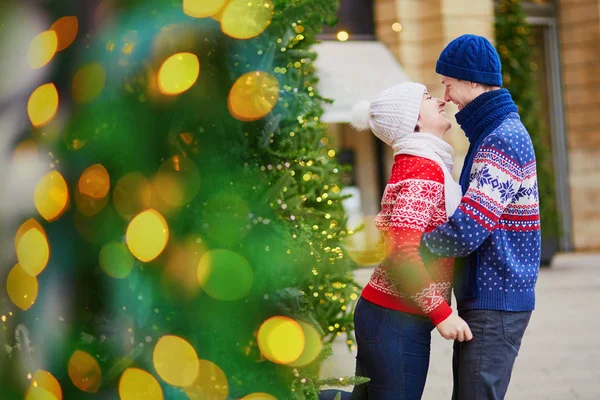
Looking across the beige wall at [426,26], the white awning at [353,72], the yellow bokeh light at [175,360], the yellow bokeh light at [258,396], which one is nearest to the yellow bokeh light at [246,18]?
the yellow bokeh light at [175,360]

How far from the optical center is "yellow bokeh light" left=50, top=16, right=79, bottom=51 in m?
2.20

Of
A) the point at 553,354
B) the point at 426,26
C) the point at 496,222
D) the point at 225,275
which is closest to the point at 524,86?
the point at 426,26

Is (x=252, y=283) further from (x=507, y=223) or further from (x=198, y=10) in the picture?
(x=507, y=223)

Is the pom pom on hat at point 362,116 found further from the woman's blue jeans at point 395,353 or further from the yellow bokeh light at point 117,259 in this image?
the yellow bokeh light at point 117,259

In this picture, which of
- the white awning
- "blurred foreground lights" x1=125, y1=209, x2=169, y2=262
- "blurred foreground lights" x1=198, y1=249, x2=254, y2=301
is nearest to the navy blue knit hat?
"blurred foreground lights" x1=198, y1=249, x2=254, y2=301

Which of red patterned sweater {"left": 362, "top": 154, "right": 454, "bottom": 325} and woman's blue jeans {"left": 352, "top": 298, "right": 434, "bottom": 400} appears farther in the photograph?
woman's blue jeans {"left": 352, "top": 298, "right": 434, "bottom": 400}

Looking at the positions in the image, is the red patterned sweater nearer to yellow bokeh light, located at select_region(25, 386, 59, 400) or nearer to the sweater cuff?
the sweater cuff

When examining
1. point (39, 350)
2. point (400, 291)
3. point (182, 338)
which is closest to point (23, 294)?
point (39, 350)

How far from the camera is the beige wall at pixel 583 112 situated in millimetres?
17578

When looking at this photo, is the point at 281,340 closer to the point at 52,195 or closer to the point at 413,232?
the point at 413,232

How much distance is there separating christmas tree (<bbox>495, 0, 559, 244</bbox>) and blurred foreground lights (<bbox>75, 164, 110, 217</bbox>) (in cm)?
1197

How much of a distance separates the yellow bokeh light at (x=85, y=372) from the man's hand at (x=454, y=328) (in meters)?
0.97

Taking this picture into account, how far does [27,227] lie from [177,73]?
508mm

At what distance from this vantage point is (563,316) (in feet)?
30.2
